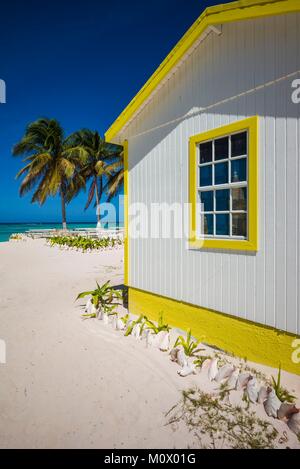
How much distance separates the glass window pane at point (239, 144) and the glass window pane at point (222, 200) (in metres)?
0.59

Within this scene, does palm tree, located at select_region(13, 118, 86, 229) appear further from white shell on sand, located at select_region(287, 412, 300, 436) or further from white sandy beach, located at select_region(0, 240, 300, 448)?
white shell on sand, located at select_region(287, 412, 300, 436)

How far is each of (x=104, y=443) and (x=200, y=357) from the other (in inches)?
71.9

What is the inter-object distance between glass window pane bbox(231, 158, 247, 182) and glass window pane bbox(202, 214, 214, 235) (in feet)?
2.38

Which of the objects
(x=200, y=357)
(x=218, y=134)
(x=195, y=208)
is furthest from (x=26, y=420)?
(x=218, y=134)

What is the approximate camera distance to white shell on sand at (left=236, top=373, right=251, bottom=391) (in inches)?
124

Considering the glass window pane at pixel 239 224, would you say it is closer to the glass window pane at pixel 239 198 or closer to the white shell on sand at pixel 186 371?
the glass window pane at pixel 239 198

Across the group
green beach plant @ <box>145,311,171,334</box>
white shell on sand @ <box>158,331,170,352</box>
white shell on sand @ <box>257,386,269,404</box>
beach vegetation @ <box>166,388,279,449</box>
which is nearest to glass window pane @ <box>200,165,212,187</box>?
green beach plant @ <box>145,311,171,334</box>

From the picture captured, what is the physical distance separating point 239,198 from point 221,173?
53 centimetres

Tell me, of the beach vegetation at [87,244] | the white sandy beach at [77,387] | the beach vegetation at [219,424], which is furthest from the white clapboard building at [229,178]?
the beach vegetation at [87,244]

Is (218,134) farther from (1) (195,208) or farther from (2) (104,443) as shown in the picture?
(2) (104,443)

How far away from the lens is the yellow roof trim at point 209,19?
3309 millimetres

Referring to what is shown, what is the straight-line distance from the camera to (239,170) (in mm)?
3945

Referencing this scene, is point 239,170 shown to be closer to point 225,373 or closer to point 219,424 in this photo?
point 225,373
